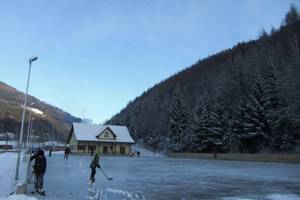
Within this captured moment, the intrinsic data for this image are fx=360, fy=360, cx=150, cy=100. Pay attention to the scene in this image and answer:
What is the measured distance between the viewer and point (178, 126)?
7888 cm

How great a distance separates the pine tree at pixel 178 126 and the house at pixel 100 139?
1069 cm

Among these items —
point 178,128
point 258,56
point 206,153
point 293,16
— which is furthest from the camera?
point 293,16

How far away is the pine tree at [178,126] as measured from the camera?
76.8m

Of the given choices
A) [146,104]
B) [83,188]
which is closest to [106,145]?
[146,104]

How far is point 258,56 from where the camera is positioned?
84.6 m

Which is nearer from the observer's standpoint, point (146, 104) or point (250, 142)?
point (250, 142)

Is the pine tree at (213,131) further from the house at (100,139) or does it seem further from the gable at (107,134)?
the gable at (107,134)

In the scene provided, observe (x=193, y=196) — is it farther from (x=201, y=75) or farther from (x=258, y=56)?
(x=201, y=75)

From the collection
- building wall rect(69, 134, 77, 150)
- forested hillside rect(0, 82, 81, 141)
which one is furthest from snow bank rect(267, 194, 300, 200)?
forested hillside rect(0, 82, 81, 141)

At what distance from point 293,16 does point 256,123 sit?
68831 millimetres

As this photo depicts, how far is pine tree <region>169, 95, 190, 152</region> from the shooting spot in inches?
3024

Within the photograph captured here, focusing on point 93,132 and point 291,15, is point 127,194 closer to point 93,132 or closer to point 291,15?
point 93,132

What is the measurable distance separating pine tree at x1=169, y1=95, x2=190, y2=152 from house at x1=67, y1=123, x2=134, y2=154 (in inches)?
421

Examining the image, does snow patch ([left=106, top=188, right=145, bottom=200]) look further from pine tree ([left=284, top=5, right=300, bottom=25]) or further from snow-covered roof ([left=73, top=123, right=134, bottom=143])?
pine tree ([left=284, top=5, right=300, bottom=25])
